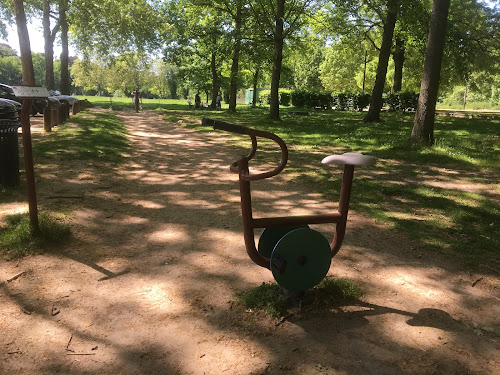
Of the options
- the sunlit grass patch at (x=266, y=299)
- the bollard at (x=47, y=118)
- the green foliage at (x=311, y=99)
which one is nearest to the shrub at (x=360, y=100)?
the green foliage at (x=311, y=99)

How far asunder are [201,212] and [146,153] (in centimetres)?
560

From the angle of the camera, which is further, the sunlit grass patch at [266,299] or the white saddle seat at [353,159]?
the sunlit grass patch at [266,299]

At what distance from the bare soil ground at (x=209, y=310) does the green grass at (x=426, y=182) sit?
0.55 metres

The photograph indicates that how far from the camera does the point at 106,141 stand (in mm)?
11250

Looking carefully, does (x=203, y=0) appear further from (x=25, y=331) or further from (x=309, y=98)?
(x=25, y=331)

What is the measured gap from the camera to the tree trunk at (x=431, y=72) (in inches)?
390

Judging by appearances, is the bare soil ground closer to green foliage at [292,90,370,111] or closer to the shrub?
the shrub

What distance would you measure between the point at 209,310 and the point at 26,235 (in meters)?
2.32

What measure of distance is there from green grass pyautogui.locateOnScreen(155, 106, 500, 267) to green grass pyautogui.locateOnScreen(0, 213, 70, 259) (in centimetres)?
403

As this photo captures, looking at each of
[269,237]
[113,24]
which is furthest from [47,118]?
[113,24]

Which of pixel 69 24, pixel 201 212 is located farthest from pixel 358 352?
pixel 69 24

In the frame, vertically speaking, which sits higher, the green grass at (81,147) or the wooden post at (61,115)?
the wooden post at (61,115)

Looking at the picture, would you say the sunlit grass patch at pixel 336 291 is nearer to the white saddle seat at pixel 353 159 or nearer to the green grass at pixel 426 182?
the white saddle seat at pixel 353 159

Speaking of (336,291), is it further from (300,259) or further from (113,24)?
(113,24)
